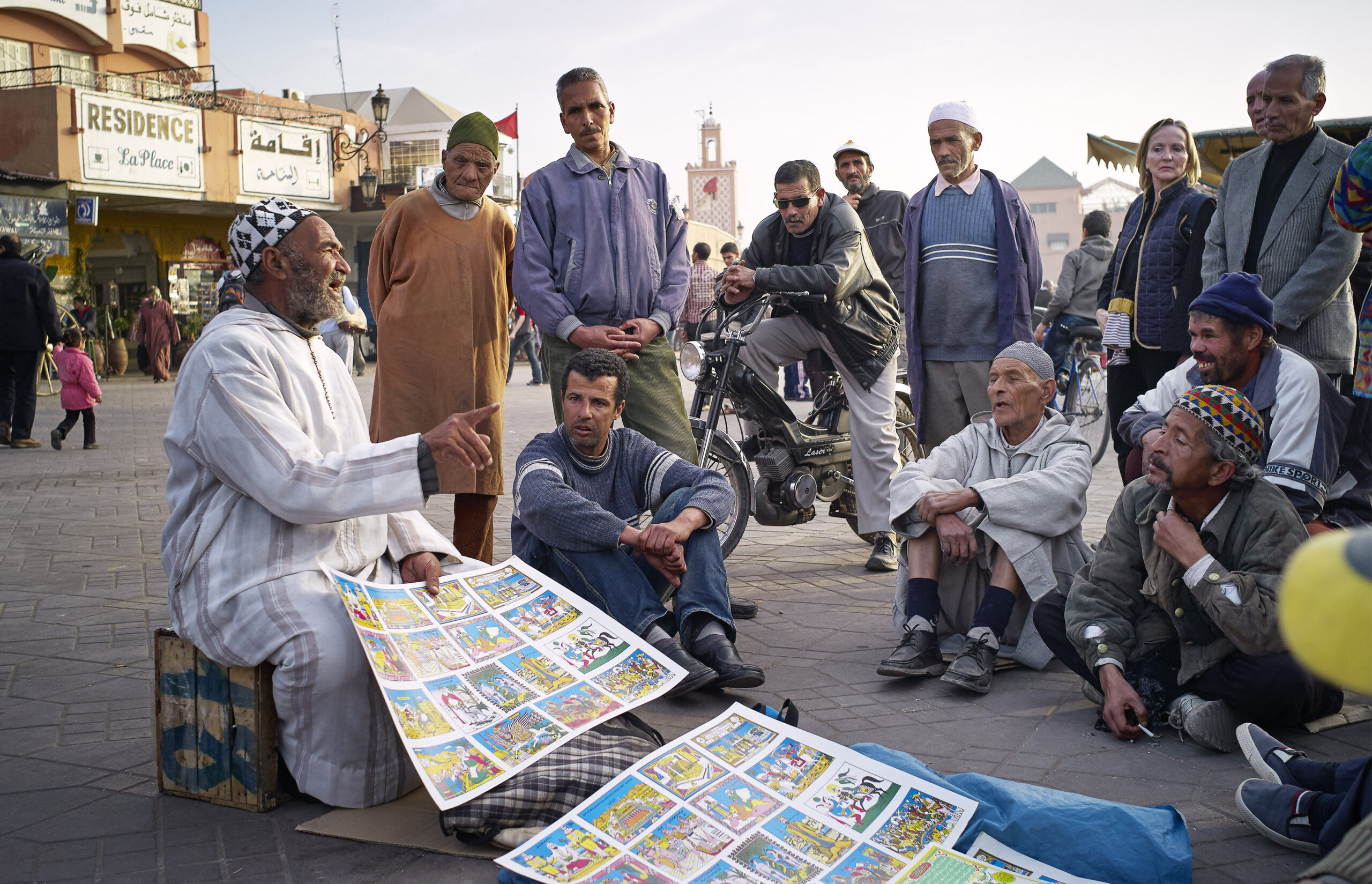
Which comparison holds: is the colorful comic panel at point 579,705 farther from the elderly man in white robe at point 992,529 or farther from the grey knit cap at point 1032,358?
the grey knit cap at point 1032,358

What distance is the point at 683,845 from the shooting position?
7.89 feet

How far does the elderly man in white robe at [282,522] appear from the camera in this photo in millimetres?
2828

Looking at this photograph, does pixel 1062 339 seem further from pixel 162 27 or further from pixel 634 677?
pixel 162 27

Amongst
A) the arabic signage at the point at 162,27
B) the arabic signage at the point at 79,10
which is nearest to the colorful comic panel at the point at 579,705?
A: the arabic signage at the point at 79,10

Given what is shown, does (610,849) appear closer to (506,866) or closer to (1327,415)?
(506,866)

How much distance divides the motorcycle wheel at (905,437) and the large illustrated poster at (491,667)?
3383mm

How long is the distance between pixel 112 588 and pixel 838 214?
406cm

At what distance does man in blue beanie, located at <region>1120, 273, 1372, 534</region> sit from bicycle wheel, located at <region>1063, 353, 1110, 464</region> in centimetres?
606

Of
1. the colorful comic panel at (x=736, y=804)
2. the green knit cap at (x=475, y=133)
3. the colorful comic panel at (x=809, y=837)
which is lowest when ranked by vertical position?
the colorful comic panel at (x=809, y=837)

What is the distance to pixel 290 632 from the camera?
2.81m

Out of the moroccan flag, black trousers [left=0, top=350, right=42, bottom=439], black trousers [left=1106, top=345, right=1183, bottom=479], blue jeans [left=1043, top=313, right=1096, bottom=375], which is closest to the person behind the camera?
black trousers [left=1106, top=345, right=1183, bottom=479]

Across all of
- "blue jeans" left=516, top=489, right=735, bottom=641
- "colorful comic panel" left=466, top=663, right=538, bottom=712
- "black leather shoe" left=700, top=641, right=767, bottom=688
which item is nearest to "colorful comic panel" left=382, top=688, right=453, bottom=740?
"colorful comic panel" left=466, top=663, right=538, bottom=712

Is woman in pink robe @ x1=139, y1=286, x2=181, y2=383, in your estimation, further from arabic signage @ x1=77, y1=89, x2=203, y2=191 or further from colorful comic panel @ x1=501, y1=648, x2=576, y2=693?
colorful comic panel @ x1=501, y1=648, x2=576, y2=693

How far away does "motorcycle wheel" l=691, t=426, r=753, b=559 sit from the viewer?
5.64 metres
